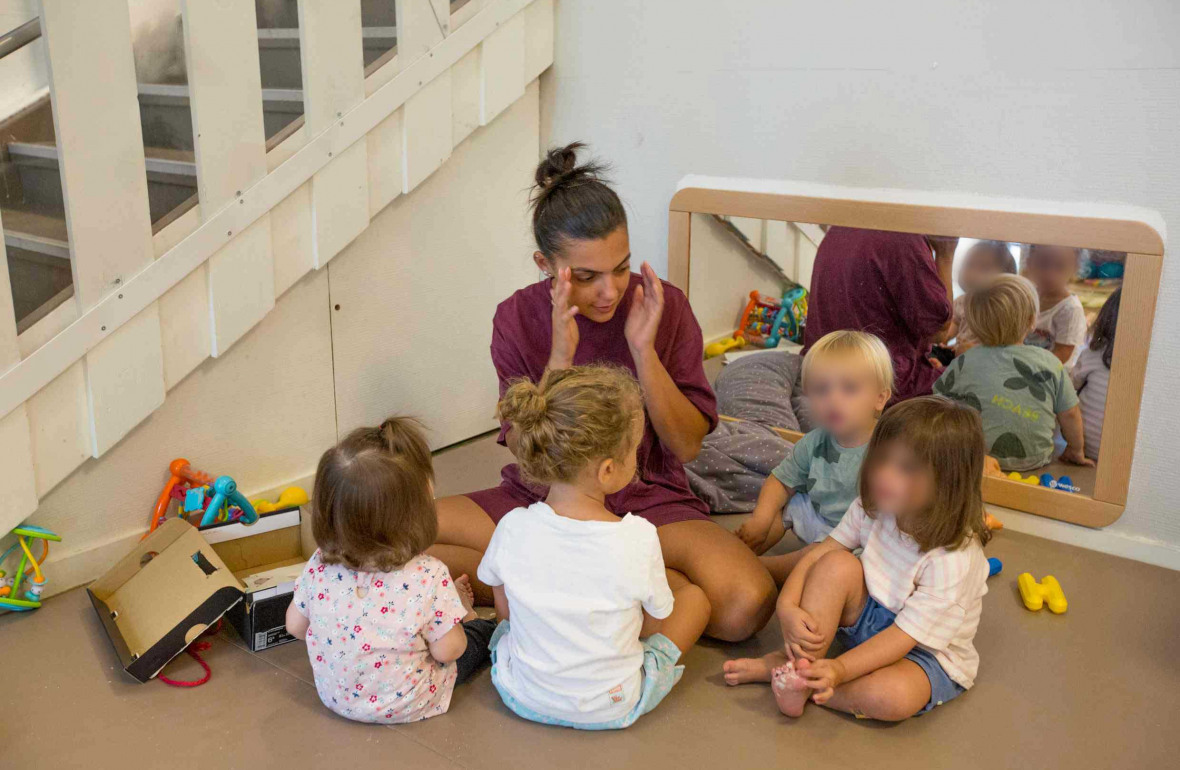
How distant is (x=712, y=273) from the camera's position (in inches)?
100

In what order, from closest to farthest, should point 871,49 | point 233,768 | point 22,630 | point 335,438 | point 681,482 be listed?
point 233,768, point 22,630, point 681,482, point 871,49, point 335,438

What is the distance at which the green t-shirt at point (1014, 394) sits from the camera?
6.63 ft

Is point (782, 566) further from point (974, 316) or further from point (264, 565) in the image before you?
point (264, 565)

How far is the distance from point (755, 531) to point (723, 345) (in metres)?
0.78

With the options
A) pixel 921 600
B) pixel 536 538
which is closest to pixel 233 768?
pixel 536 538

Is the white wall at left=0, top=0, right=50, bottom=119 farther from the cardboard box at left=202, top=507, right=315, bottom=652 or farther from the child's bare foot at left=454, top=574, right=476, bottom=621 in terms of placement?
the child's bare foot at left=454, top=574, right=476, bottom=621

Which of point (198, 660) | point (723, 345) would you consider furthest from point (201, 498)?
point (723, 345)

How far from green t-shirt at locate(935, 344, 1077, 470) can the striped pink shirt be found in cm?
64

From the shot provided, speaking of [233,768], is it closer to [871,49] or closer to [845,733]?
[845,733]

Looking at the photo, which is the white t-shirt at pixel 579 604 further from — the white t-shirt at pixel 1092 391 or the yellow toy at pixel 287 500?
the white t-shirt at pixel 1092 391

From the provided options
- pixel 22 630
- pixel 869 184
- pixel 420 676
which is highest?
pixel 869 184

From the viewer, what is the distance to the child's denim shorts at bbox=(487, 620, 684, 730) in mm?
1468

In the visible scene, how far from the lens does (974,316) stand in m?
2.09

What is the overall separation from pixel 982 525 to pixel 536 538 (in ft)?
2.26
